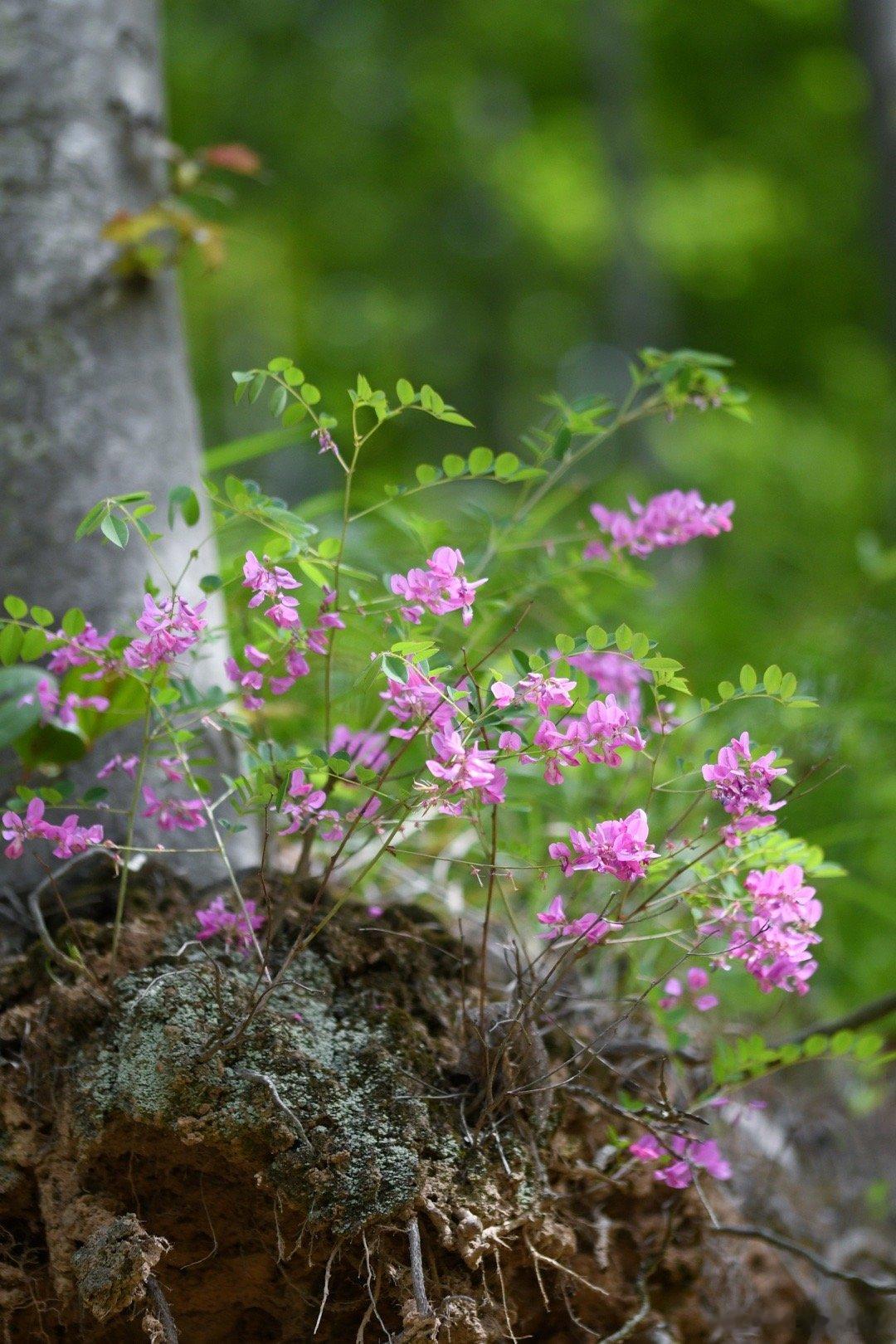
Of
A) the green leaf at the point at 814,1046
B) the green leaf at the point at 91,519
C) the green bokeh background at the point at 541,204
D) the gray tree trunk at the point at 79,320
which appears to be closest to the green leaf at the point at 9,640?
the green leaf at the point at 91,519

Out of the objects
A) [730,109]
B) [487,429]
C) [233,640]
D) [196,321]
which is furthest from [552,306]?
A: [233,640]

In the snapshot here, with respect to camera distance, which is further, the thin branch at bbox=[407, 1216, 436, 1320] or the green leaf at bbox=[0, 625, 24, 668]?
the green leaf at bbox=[0, 625, 24, 668]

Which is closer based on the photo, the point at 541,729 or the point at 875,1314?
the point at 541,729

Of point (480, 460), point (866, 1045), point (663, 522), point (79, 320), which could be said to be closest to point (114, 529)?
point (480, 460)

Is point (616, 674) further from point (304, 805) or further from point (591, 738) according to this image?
point (304, 805)

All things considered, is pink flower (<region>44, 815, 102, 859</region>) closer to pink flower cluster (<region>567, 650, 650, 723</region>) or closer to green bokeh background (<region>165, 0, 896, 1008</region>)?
pink flower cluster (<region>567, 650, 650, 723</region>)

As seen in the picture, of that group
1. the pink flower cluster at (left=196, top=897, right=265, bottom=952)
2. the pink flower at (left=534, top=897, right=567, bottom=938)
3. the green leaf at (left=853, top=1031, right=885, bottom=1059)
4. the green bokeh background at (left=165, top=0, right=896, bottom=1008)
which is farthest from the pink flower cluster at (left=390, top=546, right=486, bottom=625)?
the green bokeh background at (left=165, top=0, right=896, bottom=1008)

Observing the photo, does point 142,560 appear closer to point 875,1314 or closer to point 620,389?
point 875,1314
